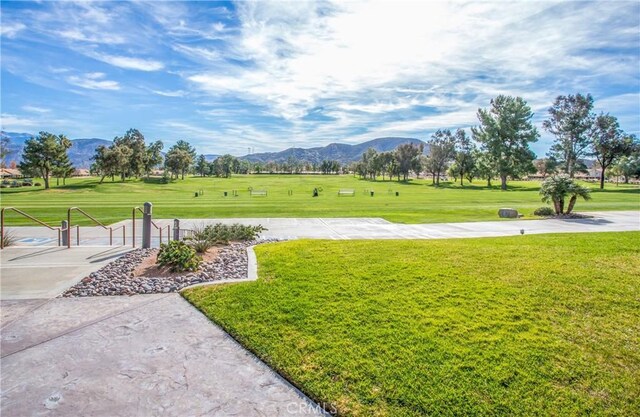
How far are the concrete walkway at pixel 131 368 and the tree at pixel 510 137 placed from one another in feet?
216

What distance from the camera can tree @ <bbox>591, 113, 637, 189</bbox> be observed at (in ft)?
196

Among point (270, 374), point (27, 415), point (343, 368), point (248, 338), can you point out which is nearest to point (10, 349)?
point (27, 415)

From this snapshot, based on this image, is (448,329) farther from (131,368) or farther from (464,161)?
(464,161)

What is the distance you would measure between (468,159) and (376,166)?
27358mm

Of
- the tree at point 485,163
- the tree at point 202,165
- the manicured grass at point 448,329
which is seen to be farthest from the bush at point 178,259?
the tree at point 202,165

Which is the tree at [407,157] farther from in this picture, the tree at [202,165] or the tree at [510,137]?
the tree at [202,165]

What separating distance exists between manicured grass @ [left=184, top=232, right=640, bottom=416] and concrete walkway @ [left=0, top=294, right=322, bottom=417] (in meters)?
0.36

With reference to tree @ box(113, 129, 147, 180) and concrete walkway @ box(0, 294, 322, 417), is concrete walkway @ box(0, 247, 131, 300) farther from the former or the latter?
tree @ box(113, 129, 147, 180)

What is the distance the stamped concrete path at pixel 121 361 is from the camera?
346cm

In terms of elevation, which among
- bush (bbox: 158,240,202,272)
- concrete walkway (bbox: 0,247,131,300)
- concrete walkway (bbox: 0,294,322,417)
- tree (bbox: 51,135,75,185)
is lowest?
concrete walkway (bbox: 0,294,322,417)

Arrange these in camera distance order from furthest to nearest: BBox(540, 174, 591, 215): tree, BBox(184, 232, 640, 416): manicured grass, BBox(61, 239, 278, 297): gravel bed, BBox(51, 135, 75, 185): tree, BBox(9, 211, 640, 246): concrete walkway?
BBox(51, 135, 75, 185): tree, BBox(540, 174, 591, 215): tree, BBox(9, 211, 640, 246): concrete walkway, BBox(61, 239, 278, 297): gravel bed, BBox(184, 232, 640, 416): manicured grass

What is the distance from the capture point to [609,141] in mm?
60531

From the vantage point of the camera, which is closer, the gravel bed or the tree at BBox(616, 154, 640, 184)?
the gravel bed

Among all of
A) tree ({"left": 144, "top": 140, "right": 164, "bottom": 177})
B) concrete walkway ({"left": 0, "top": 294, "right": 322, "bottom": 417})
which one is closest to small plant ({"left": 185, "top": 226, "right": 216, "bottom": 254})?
concrete walkway ({"left": 0, "top": 294, "right": 322, "bottom": 417})
